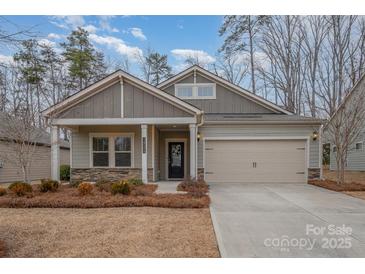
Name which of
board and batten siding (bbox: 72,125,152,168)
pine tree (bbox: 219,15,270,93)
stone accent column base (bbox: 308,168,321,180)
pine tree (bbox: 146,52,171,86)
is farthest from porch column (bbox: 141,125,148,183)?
pine tree (bbox: 146,52,171,86)

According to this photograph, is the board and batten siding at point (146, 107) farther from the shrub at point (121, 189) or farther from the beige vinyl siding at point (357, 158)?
the beige vinyl siding at point (357, 158)

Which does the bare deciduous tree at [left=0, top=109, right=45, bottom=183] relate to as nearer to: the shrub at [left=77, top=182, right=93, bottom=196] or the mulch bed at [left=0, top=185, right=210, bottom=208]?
the mulch bed at [left=0, top=185, right=210, bottom=208]

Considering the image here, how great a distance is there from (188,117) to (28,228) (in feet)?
22.5

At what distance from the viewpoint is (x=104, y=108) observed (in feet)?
35.0

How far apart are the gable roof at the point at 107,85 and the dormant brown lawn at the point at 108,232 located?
4.78 metres

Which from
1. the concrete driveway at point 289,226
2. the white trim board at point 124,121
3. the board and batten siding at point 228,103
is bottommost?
the concrete driveway at point 289,226

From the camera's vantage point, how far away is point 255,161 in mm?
12461

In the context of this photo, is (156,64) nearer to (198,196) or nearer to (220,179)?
(220,179)

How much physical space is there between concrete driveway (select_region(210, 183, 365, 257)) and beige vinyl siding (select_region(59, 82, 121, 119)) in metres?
5.51

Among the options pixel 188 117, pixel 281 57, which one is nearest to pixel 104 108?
pixel 188 117

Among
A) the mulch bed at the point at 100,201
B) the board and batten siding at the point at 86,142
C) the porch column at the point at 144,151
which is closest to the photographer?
the mulch bed at the point at 100,201

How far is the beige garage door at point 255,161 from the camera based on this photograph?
1236 centimetres

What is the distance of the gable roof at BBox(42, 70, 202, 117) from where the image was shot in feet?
34.2

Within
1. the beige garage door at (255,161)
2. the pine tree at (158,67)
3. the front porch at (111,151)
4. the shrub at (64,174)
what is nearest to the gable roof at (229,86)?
the beige garage door at (255,161)
